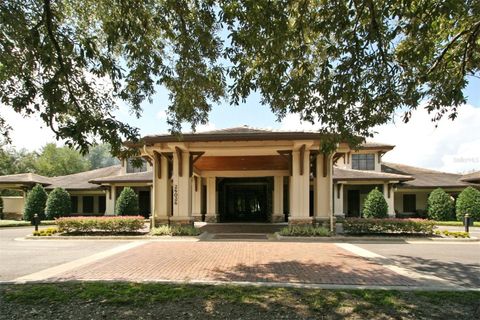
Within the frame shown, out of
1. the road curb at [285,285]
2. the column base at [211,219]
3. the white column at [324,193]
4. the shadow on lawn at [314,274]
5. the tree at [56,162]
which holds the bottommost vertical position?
the column base at [211,219]

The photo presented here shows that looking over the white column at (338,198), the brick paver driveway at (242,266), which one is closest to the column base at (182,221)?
the brick paver driveway at (242,266)

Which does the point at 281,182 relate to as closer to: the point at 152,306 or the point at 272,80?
the point at 272,80

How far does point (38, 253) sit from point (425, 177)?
31018 mm

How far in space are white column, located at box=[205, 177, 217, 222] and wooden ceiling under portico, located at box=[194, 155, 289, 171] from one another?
4.17 ft

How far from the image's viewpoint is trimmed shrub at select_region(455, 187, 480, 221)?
1024 inches

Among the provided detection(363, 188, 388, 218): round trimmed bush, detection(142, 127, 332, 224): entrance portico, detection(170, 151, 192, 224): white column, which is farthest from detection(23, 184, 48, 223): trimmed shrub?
detection(363, 188, 388, 218): round trimmed bush

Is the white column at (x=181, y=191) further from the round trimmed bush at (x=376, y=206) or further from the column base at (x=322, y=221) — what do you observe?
the round trimmed bush at (x=376, y=206)

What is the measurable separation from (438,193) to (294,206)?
16.6m

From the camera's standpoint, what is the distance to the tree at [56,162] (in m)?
58.1

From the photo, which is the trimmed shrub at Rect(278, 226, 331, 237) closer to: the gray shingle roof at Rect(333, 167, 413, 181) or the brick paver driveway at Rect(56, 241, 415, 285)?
the brick paver driveway at Rect(56, 241, 415, 285)

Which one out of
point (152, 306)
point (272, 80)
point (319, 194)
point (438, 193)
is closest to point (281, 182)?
point (319, 194)

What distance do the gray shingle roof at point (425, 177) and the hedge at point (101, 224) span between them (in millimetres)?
22019

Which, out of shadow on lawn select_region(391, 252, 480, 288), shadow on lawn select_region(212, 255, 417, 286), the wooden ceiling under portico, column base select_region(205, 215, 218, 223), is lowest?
column base select_region(205, 215, 218, 223)

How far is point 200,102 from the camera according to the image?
988 centimetres
